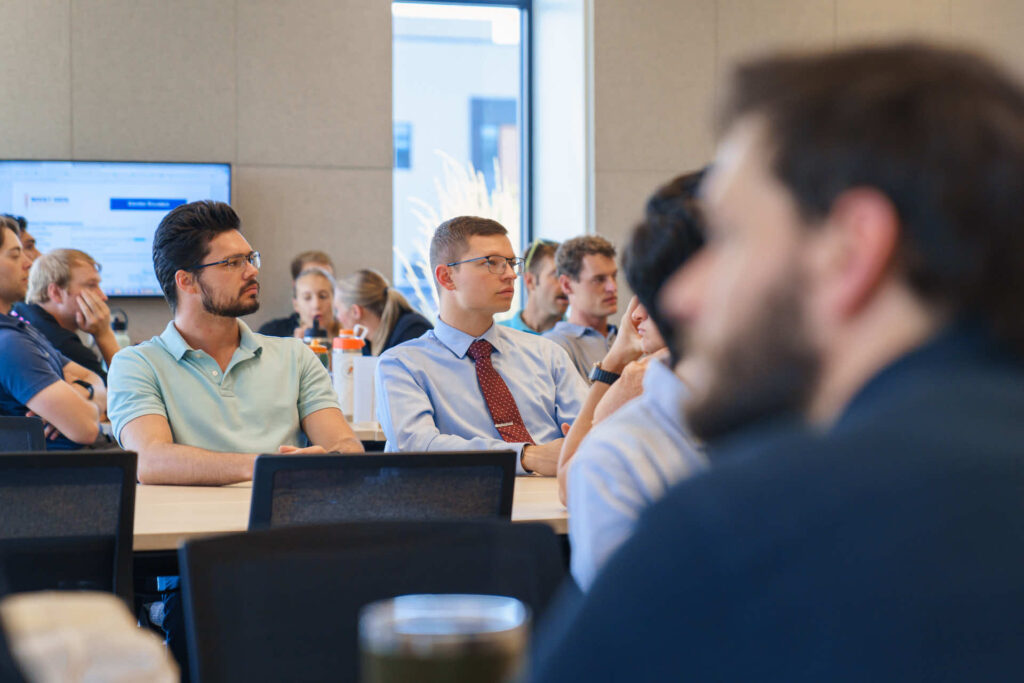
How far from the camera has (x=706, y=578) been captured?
516mm

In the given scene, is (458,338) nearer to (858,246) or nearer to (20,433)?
(20,433)

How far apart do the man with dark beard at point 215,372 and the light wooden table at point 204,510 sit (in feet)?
0.84

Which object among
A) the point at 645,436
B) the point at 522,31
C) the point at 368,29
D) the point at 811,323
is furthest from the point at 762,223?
the point at 522,31

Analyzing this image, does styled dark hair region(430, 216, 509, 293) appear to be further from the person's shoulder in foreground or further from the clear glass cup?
the clear glass cup

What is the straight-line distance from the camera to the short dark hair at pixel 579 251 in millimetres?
4789

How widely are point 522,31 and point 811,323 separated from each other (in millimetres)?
7548

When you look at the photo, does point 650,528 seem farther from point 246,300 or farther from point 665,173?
point 665,173

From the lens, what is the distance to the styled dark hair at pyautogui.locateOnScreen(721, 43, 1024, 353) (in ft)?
1.90

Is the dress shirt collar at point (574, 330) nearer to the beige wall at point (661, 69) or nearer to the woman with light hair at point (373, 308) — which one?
the woman with light hair at point (373, 308)

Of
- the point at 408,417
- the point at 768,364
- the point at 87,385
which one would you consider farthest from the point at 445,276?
the point at 768,364

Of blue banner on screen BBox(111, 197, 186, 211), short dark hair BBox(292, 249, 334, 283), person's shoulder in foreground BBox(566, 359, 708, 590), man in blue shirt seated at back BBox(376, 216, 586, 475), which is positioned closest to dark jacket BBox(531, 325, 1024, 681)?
person's shoulder in foreground BBox(566, 359, 708, 590)

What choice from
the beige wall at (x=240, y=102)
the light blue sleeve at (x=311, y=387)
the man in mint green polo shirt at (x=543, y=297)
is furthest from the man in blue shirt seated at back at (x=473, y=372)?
the beige wall at (x=240, y=102)

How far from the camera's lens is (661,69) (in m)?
7.30

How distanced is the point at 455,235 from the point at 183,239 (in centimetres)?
89
